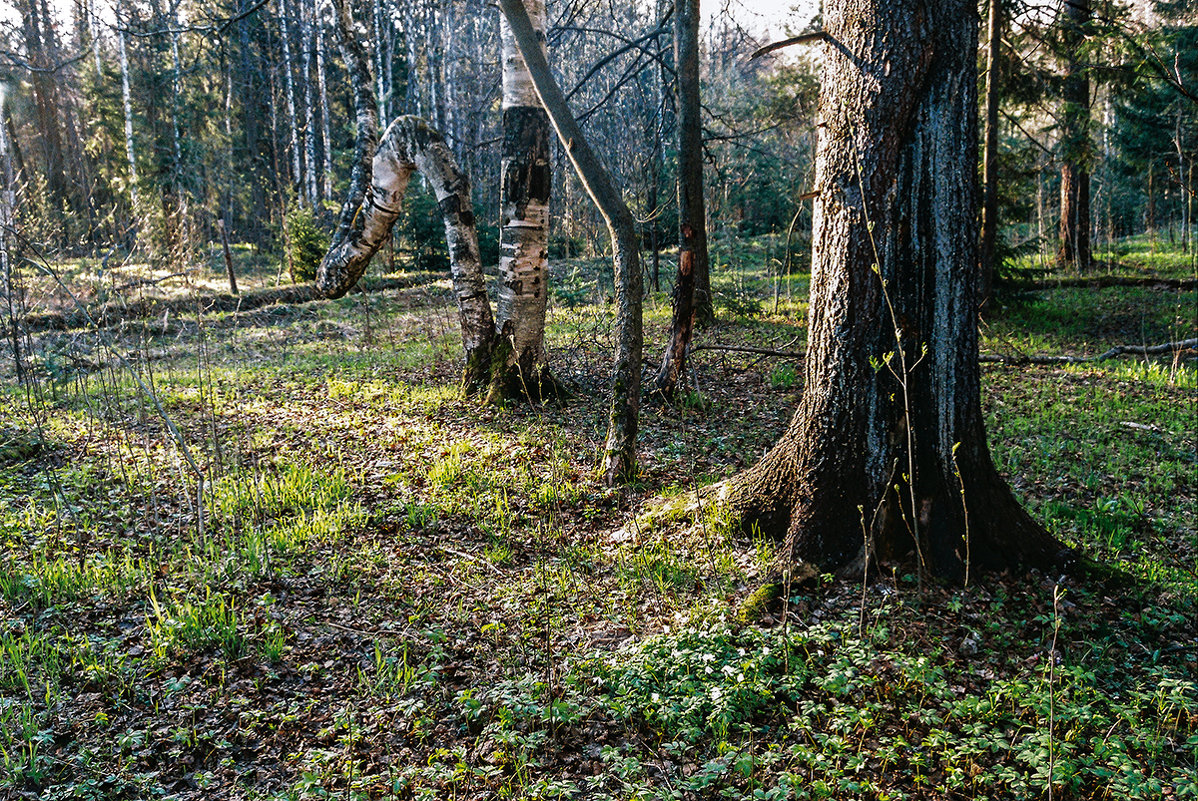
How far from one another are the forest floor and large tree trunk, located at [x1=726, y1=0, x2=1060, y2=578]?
0.26 meters

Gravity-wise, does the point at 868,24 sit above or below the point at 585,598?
above

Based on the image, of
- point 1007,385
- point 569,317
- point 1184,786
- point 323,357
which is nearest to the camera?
point 1184,786

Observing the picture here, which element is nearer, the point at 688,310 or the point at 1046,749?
the point at 1046,749

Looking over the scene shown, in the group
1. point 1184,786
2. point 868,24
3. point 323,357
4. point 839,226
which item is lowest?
point 1184,786

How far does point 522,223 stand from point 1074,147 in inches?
422

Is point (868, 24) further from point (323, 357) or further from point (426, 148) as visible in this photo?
point (323, 357)

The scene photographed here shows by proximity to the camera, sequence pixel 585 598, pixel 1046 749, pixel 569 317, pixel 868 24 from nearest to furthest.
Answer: pixel 1046 749 → pixel 868 24 → pixel 585 598 → pixel 569 317

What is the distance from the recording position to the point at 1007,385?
24.9 feet

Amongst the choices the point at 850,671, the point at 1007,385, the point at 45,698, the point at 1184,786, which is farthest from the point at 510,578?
the point at 1007,385

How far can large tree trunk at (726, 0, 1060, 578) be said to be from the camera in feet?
10.4

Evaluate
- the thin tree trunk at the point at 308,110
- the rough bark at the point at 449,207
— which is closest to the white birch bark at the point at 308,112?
the thin tree trunk at the point at 308,110

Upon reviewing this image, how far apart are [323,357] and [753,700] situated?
792 cm

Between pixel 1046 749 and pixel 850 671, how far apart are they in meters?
0.68

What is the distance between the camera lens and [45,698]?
289cm
